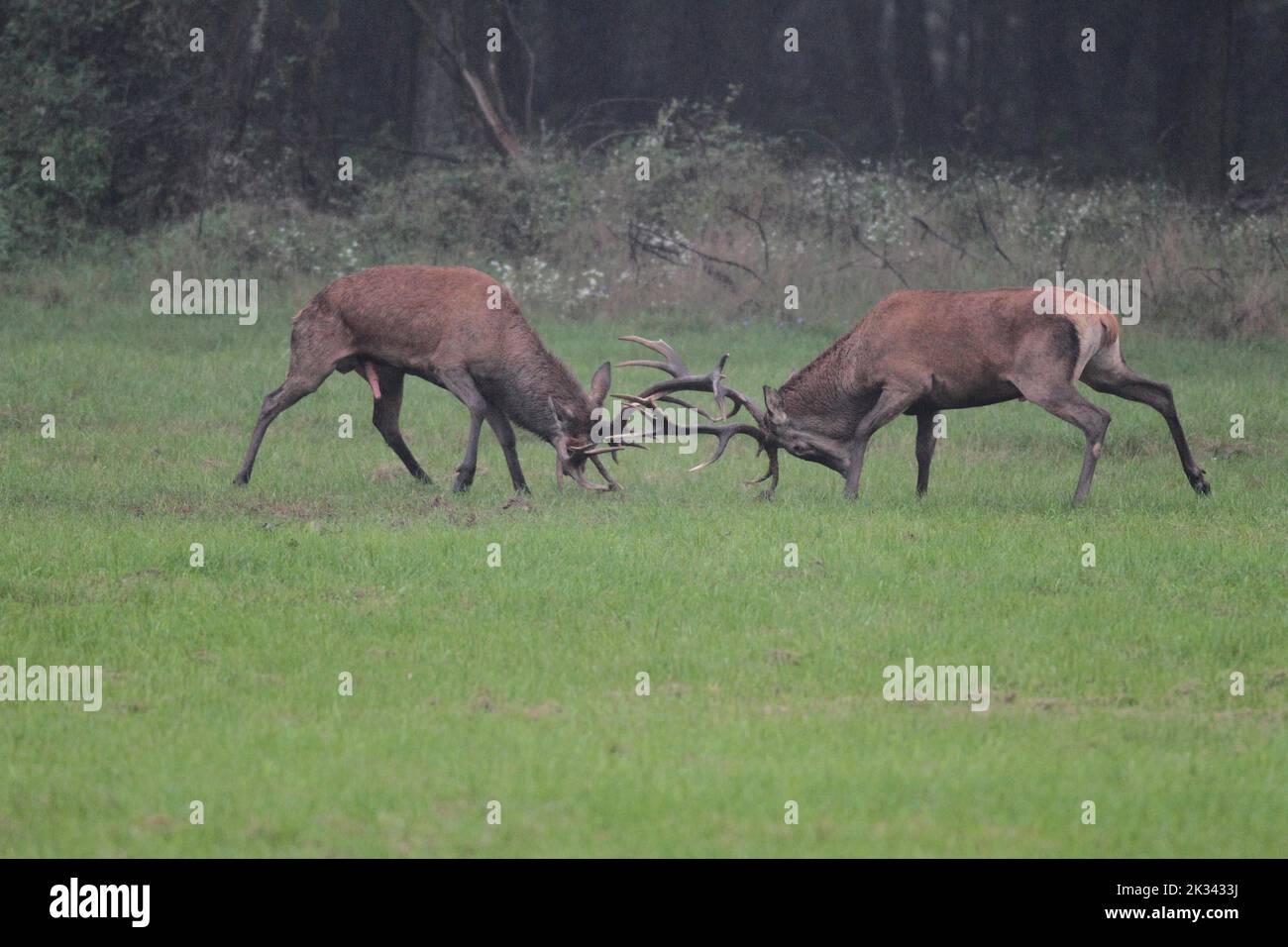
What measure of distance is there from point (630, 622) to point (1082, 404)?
175 inches

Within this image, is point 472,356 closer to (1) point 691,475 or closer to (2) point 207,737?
(1) point 691,475

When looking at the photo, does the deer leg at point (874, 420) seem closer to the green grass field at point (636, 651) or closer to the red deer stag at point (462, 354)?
the green grass field at point (636, 651)

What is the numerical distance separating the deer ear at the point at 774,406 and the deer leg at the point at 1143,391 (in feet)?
6.95

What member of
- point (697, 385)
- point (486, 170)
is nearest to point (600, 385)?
point (697, 385)

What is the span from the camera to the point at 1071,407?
40.2 ft

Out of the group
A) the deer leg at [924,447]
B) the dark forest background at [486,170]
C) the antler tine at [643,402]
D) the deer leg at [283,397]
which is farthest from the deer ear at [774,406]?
the dark forest background at [486,170]

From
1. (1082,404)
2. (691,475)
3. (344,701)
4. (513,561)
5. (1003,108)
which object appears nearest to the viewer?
(344,701)

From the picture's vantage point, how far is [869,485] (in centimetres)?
1382

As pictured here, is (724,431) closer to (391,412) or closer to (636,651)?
(391,412)

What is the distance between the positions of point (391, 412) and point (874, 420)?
3614mm

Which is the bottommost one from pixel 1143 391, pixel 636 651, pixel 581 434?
pixel 636 651

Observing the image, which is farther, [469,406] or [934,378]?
[469,406]

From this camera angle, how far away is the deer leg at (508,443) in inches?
513
